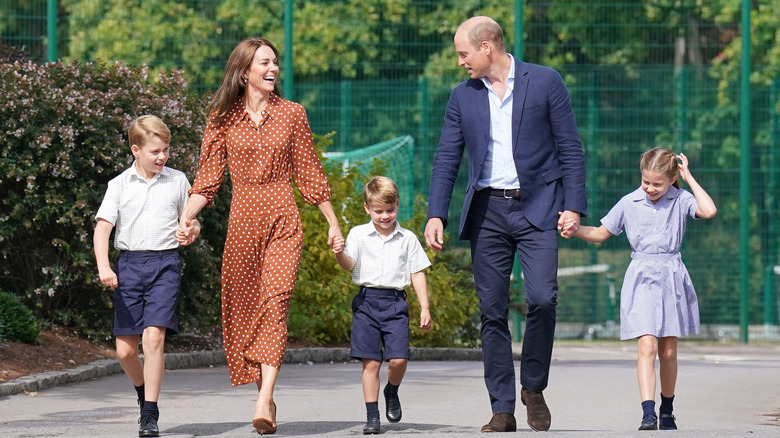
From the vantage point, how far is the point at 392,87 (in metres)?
15.6

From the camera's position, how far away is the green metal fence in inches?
613

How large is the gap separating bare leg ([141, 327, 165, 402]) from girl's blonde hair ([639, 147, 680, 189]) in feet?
8.56

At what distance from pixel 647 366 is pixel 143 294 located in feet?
8.36

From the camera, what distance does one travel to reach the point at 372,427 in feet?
22.2

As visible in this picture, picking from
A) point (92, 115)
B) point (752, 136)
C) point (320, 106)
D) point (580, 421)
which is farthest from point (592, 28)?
point (580, 421)

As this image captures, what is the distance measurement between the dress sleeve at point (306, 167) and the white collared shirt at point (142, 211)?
629 mm

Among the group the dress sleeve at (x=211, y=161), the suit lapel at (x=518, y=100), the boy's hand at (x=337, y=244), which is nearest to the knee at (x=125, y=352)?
the dress sleeve at (x=211, y=161)

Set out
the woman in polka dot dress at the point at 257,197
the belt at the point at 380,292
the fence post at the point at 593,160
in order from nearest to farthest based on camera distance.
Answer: the woman in polka dot dress at the point at 257,197, the belt at the point at 380,292, the fence post at the point at 593,160

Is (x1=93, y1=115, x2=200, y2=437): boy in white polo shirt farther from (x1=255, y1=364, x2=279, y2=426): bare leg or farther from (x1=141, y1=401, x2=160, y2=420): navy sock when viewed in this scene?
(x1=255, y1=364, x2=279, y2=426): bare leg

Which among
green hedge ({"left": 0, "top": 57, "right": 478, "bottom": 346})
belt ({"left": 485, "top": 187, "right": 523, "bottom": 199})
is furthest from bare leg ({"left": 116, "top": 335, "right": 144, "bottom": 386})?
green hedge ({"left": 0, "top": 57, "right": 478, "bottom": 346})

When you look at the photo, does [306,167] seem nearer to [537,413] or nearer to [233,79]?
[233,79]

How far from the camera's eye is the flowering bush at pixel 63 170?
9.90m

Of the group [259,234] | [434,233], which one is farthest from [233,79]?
[434,233]

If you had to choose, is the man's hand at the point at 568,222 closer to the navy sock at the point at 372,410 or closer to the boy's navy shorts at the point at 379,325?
the boy's navy shorts at the point at 379,325
